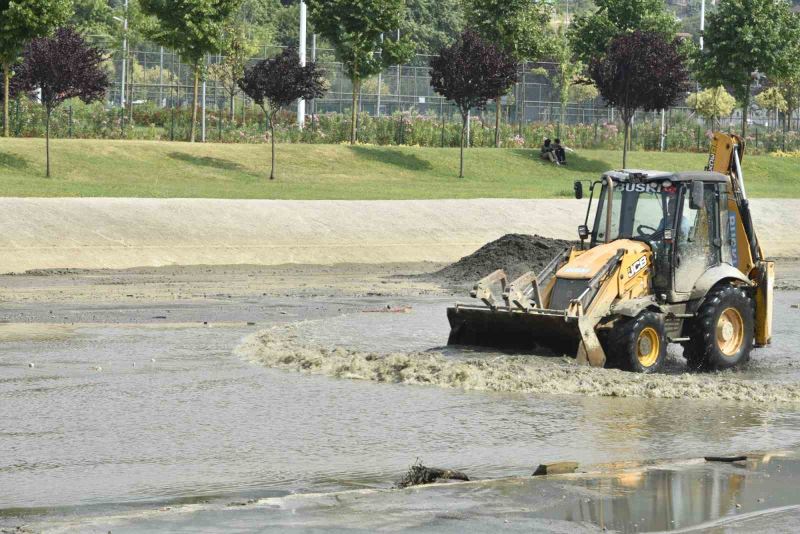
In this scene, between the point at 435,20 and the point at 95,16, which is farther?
the point at 435,20

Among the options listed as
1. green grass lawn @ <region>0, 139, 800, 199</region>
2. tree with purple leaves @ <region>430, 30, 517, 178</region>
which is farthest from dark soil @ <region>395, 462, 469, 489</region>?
tree with purple leaves @ <region>430, 30, 517, 178</region>

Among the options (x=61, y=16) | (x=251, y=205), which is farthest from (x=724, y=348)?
(x=61, y=16)

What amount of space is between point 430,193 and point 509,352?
23.2m

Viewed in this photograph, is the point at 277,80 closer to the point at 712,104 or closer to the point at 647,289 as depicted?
the point at 647,289

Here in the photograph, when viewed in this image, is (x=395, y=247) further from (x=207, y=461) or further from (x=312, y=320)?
(x=207, y=461)

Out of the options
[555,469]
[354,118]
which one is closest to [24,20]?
[354,118]

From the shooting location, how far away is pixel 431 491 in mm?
9398

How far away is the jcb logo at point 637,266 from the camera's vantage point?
625 inches

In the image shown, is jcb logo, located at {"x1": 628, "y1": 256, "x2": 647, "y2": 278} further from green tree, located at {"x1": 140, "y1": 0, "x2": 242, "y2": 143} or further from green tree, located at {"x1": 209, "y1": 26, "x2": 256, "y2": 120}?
green tree, located at {"x1": 209, "y1": 26, "x2": 256, "y2": 120}

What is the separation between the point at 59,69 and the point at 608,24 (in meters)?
28.7

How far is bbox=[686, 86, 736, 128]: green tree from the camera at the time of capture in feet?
224

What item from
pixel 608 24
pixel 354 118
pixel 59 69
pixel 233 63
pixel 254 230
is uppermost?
pixel 608 24

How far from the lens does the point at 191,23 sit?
1848 inches

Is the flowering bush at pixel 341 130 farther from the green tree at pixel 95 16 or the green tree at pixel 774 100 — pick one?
the green tree at pixel 95 16
